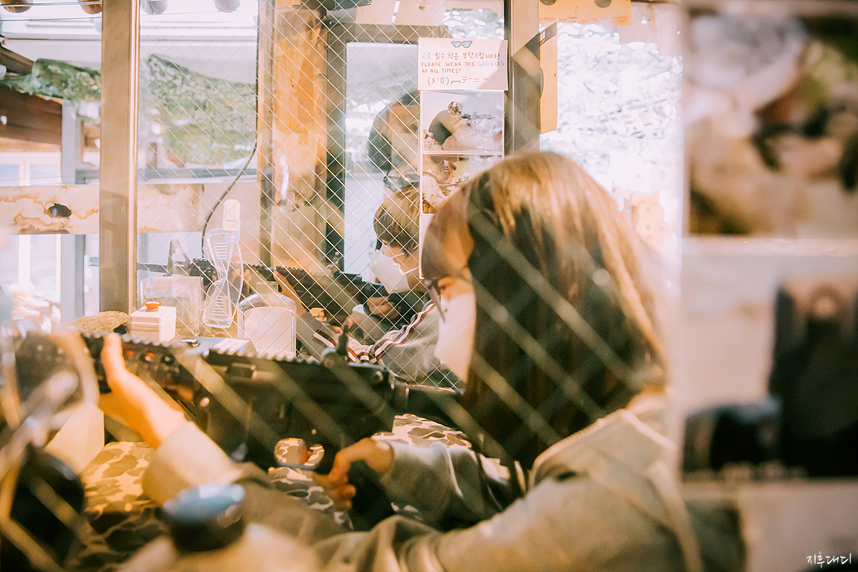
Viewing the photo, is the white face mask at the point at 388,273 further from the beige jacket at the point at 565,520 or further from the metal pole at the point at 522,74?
the beige jacket at the point at 565,520

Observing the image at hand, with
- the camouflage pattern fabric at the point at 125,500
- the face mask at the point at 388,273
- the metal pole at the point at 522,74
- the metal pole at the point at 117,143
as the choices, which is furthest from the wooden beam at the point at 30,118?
the metal pole at the point at 522,74

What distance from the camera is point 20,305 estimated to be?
566mm

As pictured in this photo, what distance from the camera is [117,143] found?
834 mm

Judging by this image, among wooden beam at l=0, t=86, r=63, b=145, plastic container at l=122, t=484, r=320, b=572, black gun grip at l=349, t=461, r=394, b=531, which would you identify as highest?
wooden beam at l=0, t=86, r=63, b=145

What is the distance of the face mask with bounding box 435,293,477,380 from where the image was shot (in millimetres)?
610

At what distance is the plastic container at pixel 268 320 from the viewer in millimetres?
1028

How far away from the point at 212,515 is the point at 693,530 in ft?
1.52

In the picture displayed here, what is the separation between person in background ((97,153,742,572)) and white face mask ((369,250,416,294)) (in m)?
0.43

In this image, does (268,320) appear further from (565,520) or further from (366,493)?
(565,520)

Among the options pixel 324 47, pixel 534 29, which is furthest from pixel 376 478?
pixel 324 47

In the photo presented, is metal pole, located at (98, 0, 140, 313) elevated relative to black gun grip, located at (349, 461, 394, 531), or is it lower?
elevated

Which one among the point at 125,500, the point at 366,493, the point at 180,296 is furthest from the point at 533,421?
the point at 180,296

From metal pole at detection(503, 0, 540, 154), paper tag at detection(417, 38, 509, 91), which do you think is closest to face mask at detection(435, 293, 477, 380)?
metal pole at detection(503, 0, 540, 154)

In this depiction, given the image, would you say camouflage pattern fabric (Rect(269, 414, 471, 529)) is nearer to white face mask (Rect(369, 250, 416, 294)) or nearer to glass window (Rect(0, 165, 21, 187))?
white face mask (Rect(369, 250, 416, 294))
